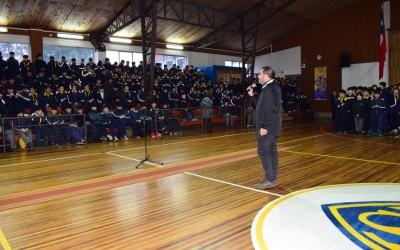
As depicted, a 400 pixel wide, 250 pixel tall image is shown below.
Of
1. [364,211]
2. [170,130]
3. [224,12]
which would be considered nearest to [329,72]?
[224,12]

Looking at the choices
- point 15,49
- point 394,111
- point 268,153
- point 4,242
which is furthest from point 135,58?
point 4,242

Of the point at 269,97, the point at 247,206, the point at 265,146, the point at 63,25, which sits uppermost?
the point at 63,25

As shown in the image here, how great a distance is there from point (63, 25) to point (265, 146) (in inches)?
522

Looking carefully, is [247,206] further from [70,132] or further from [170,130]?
[170,130]

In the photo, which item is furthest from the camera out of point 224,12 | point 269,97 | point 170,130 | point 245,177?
Answer: point 224,12

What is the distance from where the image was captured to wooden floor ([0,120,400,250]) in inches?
121

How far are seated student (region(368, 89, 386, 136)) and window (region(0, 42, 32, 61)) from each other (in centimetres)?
1453

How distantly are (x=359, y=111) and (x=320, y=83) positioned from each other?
9.64 m

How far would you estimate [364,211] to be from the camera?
3.46 m

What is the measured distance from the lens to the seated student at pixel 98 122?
10301mm

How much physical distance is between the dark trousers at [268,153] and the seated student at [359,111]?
7954 mm

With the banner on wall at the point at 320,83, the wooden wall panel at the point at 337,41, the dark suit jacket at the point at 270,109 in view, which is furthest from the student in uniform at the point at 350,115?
the banner on wall at the point at 320,83

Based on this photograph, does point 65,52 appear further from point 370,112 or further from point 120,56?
point 370,112

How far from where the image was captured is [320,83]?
20156mm
